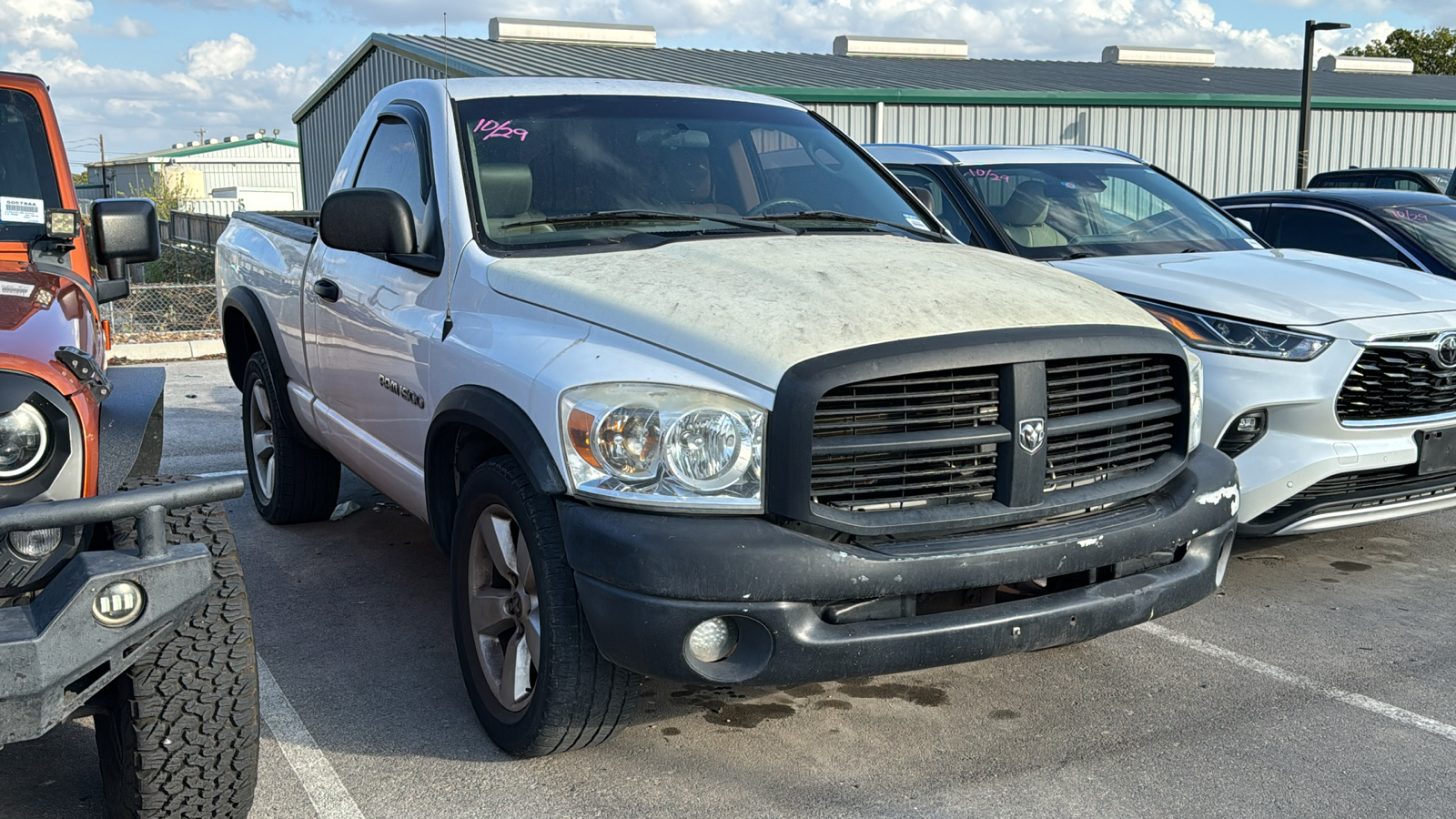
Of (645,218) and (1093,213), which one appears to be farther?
(1093,213)

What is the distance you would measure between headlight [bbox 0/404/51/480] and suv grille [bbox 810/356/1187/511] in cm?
165

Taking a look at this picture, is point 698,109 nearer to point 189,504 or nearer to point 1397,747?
point 189,504

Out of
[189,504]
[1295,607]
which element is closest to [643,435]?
[189,504]

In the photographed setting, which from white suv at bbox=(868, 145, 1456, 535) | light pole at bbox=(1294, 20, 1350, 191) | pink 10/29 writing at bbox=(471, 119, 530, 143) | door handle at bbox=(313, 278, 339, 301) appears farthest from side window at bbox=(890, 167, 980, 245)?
light pole at bbox=(1294, 20, 1350, 191)

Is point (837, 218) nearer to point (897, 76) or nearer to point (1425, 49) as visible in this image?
point (897, 76)

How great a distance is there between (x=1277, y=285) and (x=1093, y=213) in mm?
1389

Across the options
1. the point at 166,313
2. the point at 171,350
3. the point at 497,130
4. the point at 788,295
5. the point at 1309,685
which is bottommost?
the point at 171,350

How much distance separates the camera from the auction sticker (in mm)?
4043

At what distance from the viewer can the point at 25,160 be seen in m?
4.32

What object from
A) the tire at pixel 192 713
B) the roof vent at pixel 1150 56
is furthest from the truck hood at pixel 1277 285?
the roof vent at pixel 1150 56

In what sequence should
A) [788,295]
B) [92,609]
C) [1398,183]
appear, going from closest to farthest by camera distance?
[92,609] → [788,295] → [1398,183]

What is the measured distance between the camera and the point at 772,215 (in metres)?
4.32

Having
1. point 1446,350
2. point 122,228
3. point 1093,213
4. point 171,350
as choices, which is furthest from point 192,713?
point 171,350

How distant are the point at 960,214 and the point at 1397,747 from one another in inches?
140
